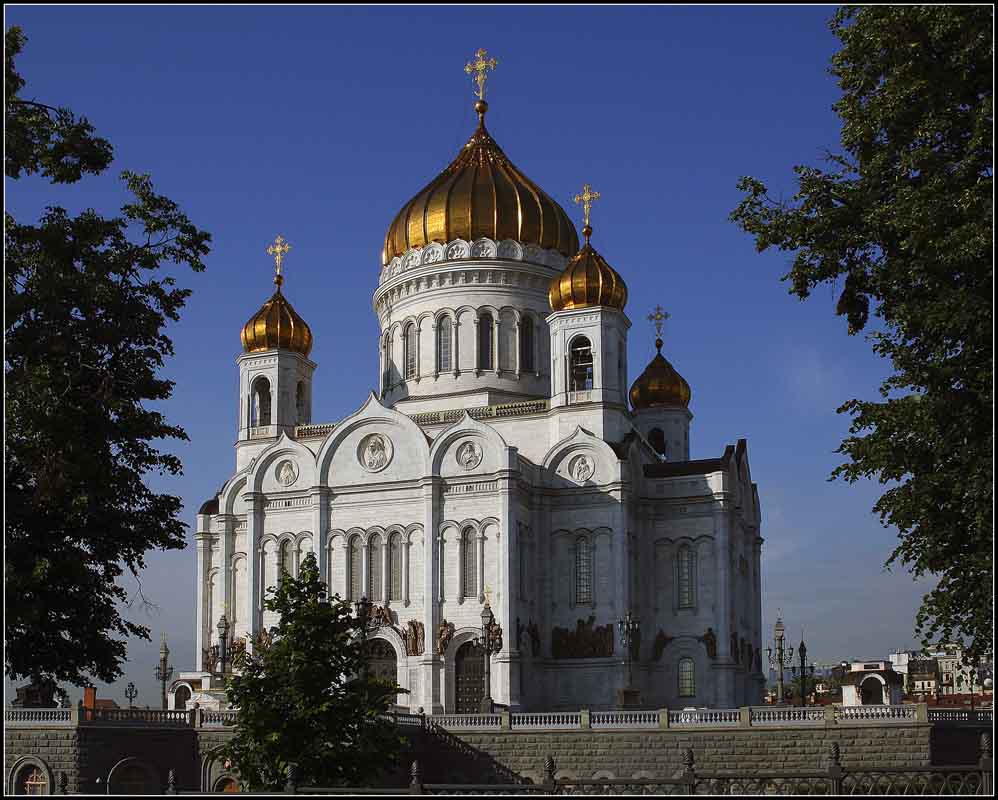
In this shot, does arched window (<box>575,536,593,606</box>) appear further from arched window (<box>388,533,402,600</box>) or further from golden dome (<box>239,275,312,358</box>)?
golden dome (<box>239,275,312,358</box>)

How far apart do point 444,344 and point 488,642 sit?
15.6 m

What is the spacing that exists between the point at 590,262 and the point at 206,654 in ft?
66.8

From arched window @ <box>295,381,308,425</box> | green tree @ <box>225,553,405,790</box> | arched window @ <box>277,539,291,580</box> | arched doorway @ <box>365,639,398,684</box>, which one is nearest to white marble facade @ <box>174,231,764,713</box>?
arched window @ <box>277,539,291,580</box>

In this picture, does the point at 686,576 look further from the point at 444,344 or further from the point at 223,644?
the point at 223,644

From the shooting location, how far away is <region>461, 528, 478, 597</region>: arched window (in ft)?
158

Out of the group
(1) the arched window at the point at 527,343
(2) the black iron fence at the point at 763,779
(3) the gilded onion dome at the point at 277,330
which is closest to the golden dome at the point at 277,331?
(3) the gilded onion dome at the point at 277,330

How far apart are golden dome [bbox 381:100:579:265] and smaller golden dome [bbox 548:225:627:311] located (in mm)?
5080

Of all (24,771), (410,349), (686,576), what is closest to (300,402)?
(410,349)

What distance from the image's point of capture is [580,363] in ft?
169

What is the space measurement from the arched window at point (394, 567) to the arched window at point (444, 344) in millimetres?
8606

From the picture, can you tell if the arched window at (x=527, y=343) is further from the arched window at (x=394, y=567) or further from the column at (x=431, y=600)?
the arched window at (x=394, y=567)

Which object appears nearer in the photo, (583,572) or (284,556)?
(583,572)

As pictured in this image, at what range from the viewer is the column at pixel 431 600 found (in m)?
46.9

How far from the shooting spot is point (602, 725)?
38188 mm
